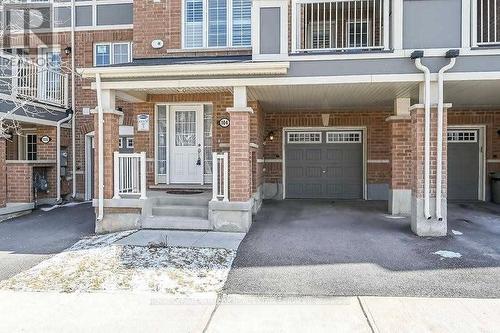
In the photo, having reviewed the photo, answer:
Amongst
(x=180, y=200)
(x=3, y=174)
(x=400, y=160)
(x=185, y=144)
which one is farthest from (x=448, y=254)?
(x=3, y=174)

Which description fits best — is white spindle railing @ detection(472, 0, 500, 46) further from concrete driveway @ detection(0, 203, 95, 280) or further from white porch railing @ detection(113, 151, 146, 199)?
concrete driveway @ detection(0, 203, 95, 280)

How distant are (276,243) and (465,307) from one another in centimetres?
323

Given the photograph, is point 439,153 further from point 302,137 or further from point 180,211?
point 302,137

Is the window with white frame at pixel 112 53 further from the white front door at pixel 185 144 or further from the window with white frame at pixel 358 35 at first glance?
the window with white frame at pixel 358 35

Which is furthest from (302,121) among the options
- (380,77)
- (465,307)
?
(465,307)

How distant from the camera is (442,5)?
22.8ft

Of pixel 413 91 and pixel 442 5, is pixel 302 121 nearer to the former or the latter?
pixel 413 91

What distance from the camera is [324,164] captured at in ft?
39.1

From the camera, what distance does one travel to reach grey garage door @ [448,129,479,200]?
11570 mm

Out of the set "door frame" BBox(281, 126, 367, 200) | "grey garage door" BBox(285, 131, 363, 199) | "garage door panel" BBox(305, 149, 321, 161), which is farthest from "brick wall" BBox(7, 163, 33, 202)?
"garage door panel" BBox(305, 149, 321, 161)

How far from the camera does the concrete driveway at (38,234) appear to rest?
6000 mm

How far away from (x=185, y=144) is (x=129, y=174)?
5.92 ft

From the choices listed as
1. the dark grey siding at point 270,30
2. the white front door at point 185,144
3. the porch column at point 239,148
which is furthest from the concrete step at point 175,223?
the dark grey siding at point 270,30

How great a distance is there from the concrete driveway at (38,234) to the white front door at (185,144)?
247 centimetres
